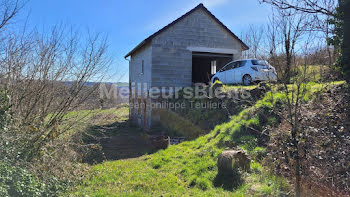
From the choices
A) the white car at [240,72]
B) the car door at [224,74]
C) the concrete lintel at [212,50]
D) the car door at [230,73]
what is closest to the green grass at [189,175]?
the white car at [240,72]

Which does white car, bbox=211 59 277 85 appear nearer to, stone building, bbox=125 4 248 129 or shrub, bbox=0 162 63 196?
stone building, bbox=125 4 248 129

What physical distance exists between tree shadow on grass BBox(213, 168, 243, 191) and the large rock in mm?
86

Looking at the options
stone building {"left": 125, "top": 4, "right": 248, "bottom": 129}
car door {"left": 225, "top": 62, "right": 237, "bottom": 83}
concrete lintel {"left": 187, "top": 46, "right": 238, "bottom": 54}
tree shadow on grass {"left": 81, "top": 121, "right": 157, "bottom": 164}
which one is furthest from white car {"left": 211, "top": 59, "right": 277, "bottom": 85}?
tree shadow on grass {"left": 81, "top": 121, "right": 157, "bottom": 164}

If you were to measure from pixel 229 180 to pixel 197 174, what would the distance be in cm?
91

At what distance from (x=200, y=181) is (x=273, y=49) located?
321cm

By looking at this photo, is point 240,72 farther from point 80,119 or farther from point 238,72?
point 80,119

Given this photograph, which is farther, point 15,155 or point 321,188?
point 15,155

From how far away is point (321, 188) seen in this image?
12.6ft

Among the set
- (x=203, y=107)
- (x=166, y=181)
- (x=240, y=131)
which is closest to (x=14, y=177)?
(x=166, y=181)

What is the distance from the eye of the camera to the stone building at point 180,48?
43.5 feet

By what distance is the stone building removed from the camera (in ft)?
43.5

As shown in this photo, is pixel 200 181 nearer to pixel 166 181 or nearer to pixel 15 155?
pixel 166 181

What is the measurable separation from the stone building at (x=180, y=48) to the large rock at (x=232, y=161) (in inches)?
337

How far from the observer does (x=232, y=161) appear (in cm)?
495
